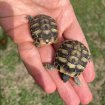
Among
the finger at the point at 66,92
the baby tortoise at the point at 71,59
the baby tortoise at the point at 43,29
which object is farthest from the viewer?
the baby tortoise at the point at 43,29

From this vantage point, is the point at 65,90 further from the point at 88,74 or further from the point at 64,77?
the point at 88,74

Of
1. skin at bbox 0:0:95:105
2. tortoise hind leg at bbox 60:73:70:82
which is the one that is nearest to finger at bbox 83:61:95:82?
skin at bbox 0:0:95:105

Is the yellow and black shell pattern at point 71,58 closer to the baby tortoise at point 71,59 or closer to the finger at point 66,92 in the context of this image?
the baby tortoise at point 71,59

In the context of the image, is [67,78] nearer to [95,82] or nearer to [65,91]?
[65,91]

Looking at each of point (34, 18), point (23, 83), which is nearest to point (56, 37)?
point (34, 18)

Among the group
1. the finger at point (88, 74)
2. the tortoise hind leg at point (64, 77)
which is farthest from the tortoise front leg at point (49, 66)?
the finger at point (88, 74)
